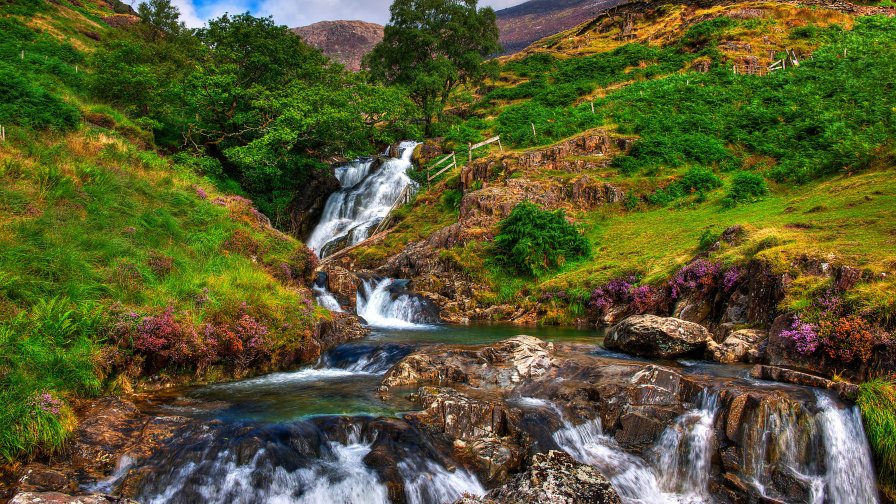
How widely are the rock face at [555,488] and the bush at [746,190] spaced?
1875 centimetres

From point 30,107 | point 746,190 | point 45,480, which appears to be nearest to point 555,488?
point 45,480

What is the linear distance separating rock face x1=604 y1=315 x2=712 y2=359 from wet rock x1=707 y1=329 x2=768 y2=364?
0.36m

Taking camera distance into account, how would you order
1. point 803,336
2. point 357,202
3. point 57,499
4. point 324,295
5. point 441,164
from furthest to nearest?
1. point 441,164
2. point 357,202
3. point 324,295
4. point 803,336
5. point 57,499

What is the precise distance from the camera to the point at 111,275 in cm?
991

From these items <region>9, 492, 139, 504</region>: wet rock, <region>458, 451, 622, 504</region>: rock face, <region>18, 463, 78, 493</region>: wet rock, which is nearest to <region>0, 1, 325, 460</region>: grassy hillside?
<region>18, 463, 78, 493</region>: wet rock

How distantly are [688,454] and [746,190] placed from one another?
17741 millimetres

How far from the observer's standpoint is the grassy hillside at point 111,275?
7426 millimetres

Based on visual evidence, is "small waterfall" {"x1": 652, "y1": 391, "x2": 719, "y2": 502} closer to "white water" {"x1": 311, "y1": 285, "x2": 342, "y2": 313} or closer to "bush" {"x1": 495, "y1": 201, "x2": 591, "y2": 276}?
"bush" {"x1": 495, "y1": 201, "x2": 591, "y2": 276}

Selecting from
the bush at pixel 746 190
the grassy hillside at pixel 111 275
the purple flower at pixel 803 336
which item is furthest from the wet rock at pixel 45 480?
the bush at pixel 746 190

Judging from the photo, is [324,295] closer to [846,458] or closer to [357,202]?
[357,202]

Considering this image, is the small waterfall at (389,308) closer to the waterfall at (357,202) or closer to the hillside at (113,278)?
the hillside at (113,278)

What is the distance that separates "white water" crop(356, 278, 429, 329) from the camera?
61.7 feet

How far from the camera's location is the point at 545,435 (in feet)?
26.0

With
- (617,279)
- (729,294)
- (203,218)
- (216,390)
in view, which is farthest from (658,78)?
(216,390)
